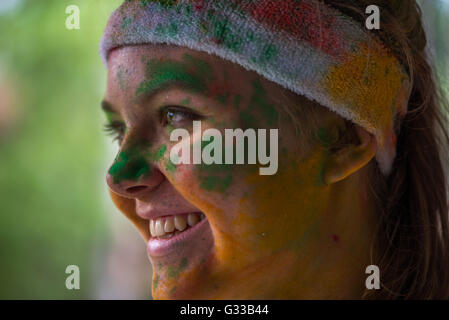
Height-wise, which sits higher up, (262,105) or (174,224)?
(262,105)

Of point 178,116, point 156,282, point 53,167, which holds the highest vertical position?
point 53,167

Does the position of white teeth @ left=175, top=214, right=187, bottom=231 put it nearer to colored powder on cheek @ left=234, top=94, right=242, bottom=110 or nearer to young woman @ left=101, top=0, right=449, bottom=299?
young woman @ left=101, top=0, right=449, bottom=299

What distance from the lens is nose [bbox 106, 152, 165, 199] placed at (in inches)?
46.4

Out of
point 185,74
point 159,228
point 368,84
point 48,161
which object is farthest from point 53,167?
point 368,84

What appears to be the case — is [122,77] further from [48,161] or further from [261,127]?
[48,161]

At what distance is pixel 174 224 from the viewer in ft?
3.99

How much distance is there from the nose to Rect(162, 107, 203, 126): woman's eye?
102 millimetres

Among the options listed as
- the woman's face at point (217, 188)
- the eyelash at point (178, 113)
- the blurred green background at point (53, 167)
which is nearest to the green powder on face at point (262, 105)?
the woman's face at point (217, 188)

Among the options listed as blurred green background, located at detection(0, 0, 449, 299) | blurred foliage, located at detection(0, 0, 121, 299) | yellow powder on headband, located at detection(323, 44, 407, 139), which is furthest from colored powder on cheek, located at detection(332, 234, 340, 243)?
blurred foliage, located at detection(0, 0, 121, 299)

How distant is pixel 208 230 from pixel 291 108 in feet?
1.01

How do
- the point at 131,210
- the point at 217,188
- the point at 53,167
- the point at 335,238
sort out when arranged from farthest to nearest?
the point at 53,167
the point at 131,210
the point at 335,238
the point at 217,188

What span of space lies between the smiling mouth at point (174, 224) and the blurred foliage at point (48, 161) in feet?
6.00

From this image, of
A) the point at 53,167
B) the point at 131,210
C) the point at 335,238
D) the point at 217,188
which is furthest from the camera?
the point at 53,167

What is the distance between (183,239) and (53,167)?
7.97ft
